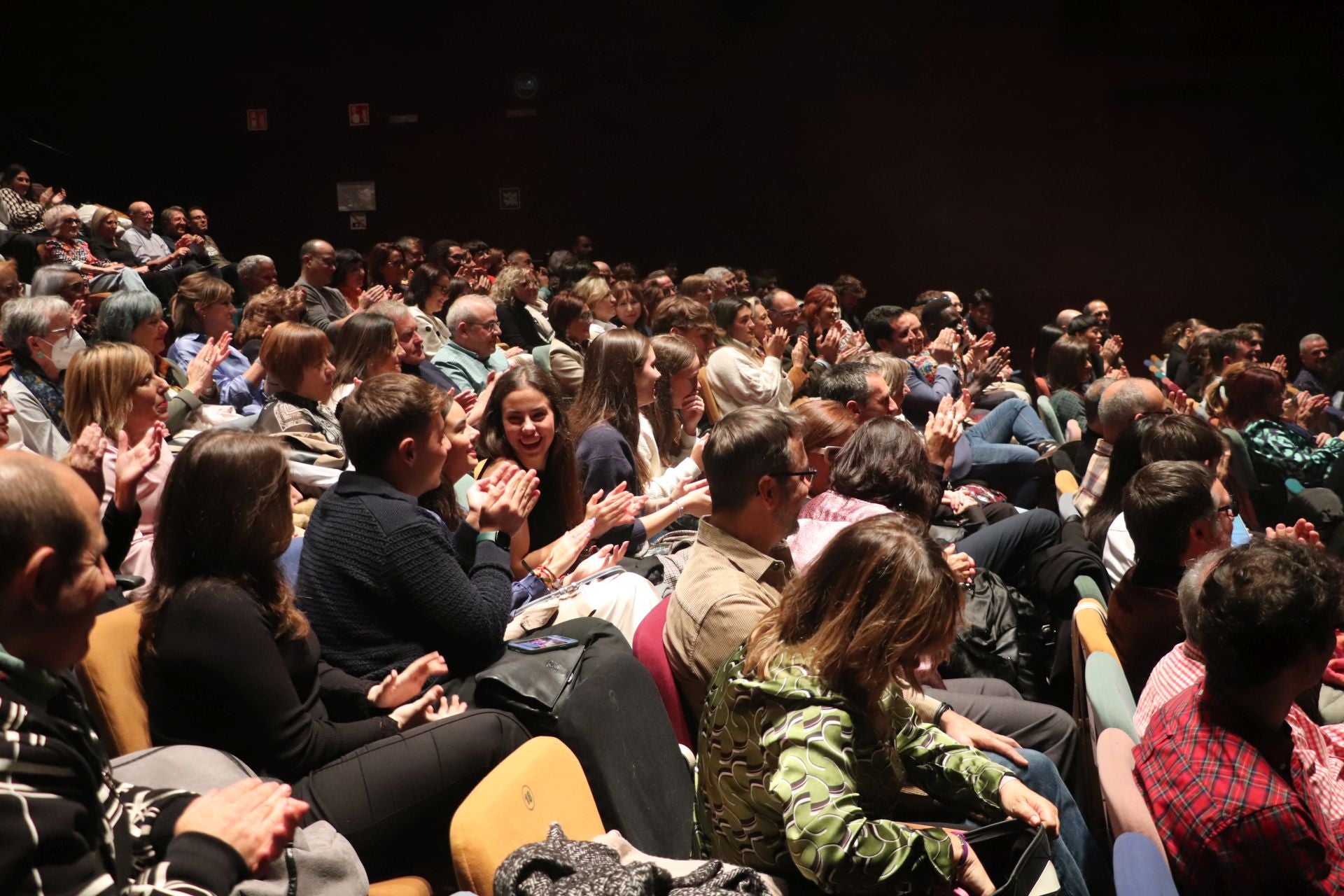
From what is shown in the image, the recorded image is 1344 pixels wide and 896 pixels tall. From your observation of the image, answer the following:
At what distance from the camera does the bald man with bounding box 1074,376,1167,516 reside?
4.29 meters

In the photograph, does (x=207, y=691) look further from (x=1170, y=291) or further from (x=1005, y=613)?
(x=1170, y=291)

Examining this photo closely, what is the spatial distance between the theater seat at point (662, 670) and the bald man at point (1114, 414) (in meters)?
2.33

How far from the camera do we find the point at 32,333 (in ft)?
14.3

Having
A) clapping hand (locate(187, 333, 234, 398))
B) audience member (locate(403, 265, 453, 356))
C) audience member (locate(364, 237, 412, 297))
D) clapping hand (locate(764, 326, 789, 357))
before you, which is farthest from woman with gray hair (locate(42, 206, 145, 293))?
clapping hand (locate(764, 326, 789, 357))

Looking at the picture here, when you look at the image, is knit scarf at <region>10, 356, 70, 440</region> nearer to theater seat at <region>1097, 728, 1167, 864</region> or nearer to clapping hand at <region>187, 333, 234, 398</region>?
clapping hand at <region>187, 333, 234, 398</region>

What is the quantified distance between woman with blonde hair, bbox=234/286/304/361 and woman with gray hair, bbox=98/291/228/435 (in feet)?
1.40

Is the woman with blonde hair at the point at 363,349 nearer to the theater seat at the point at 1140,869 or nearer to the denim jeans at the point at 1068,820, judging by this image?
the denim jeans at the point at 1068,820

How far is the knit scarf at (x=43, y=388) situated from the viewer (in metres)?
4.25

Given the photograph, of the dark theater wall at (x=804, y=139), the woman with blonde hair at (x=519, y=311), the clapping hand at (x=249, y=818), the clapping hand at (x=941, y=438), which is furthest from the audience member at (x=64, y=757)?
the dark theater wall at (x=804, y=139)

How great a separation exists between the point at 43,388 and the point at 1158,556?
3.90 meters

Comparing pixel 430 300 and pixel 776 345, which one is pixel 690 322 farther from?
pixel 430 300

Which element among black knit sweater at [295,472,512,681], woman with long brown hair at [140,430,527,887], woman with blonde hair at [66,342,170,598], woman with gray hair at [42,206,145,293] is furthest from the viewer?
woman with gray hair at [42,206,145,293]

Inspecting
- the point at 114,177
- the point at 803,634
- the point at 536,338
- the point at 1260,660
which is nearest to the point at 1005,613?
the point at 1260,660

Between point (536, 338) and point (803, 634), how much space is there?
5587 millimetres
